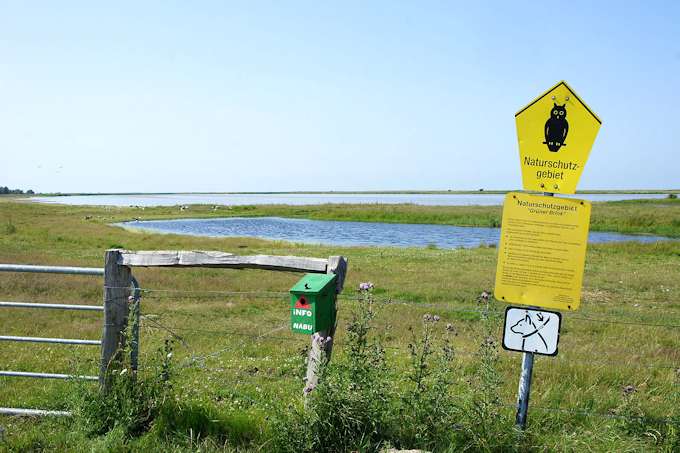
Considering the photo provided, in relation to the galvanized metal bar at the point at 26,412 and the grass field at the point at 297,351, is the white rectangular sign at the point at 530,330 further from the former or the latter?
the galvanized metal bar at the point at 26,412

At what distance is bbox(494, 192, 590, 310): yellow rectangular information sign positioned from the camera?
4.05 meters

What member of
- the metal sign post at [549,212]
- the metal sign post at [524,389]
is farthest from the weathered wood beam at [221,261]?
the metal sign post at [524,389]

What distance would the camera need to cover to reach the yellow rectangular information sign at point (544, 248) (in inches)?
159

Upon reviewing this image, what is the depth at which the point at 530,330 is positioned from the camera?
4238 mm

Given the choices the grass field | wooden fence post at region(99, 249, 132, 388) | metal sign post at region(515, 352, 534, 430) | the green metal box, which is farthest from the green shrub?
metal sign post at region(515, 352, 534, 430)

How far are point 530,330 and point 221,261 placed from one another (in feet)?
9.34

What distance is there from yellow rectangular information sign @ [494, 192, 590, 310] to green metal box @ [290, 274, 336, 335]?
1467mm

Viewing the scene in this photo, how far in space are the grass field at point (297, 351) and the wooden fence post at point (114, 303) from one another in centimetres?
60

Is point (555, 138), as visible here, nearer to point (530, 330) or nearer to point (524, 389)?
point (530, 330)

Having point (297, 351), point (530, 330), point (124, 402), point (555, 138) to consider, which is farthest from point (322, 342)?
point (297, 351)

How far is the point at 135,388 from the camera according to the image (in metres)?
4.88

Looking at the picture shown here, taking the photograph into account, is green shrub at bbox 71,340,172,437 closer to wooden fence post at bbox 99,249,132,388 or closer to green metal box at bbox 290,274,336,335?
wooden fence post at bbox 99,249,132,388

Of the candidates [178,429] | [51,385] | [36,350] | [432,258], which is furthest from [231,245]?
[178,429]

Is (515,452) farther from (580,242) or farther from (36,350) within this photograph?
(36,350)
